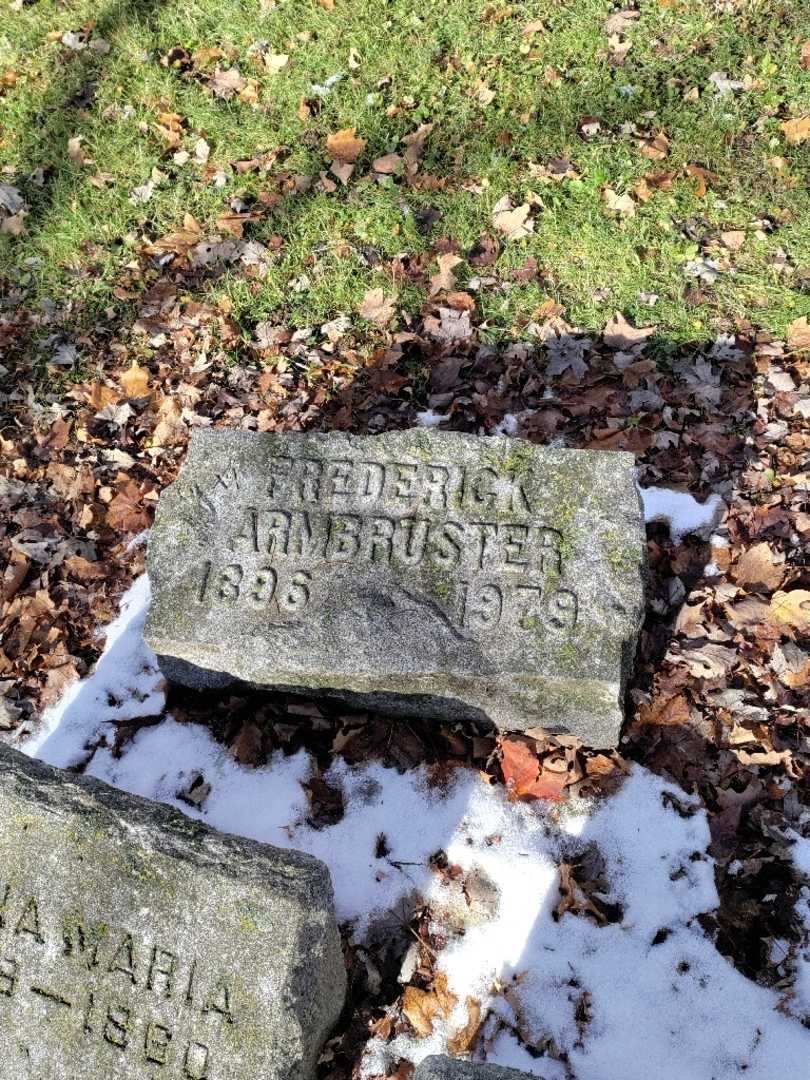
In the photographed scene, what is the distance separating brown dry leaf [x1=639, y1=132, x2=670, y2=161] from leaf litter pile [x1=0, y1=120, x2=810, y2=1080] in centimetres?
52

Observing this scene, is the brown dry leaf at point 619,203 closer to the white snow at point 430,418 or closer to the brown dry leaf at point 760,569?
the white snow at point 430,418

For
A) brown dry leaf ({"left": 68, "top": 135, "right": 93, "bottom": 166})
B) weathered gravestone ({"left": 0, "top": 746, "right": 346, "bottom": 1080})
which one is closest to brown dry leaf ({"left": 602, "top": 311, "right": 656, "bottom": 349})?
weathered gravestone ({"left": 0, "top": 746, "right": 346, "bottom": 1080})

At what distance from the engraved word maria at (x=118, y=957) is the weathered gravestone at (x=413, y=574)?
102 centimetres

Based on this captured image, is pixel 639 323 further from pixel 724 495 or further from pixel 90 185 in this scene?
pixel 90 185

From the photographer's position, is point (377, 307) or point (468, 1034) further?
point (377, 307)

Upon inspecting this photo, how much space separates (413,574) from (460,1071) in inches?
63.9

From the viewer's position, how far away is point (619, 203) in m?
5.12

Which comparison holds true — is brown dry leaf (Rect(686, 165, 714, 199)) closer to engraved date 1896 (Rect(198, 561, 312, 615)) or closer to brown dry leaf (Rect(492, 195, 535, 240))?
brown dry leaf (Rect(492, 195, 535, 240))

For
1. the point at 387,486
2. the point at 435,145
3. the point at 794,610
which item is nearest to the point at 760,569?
the point at 794,610

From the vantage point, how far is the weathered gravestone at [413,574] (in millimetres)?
3174

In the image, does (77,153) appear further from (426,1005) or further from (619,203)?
(426,1005)

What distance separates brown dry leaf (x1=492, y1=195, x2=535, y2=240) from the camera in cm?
511

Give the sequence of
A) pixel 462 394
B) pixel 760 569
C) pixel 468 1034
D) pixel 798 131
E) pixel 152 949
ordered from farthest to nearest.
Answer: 1. pixel 798 131
2. pixel 462 394
3. pixel 760 569
4. pixel 468 1034
5. pixel 152 949

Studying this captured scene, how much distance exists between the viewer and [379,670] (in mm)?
3174
